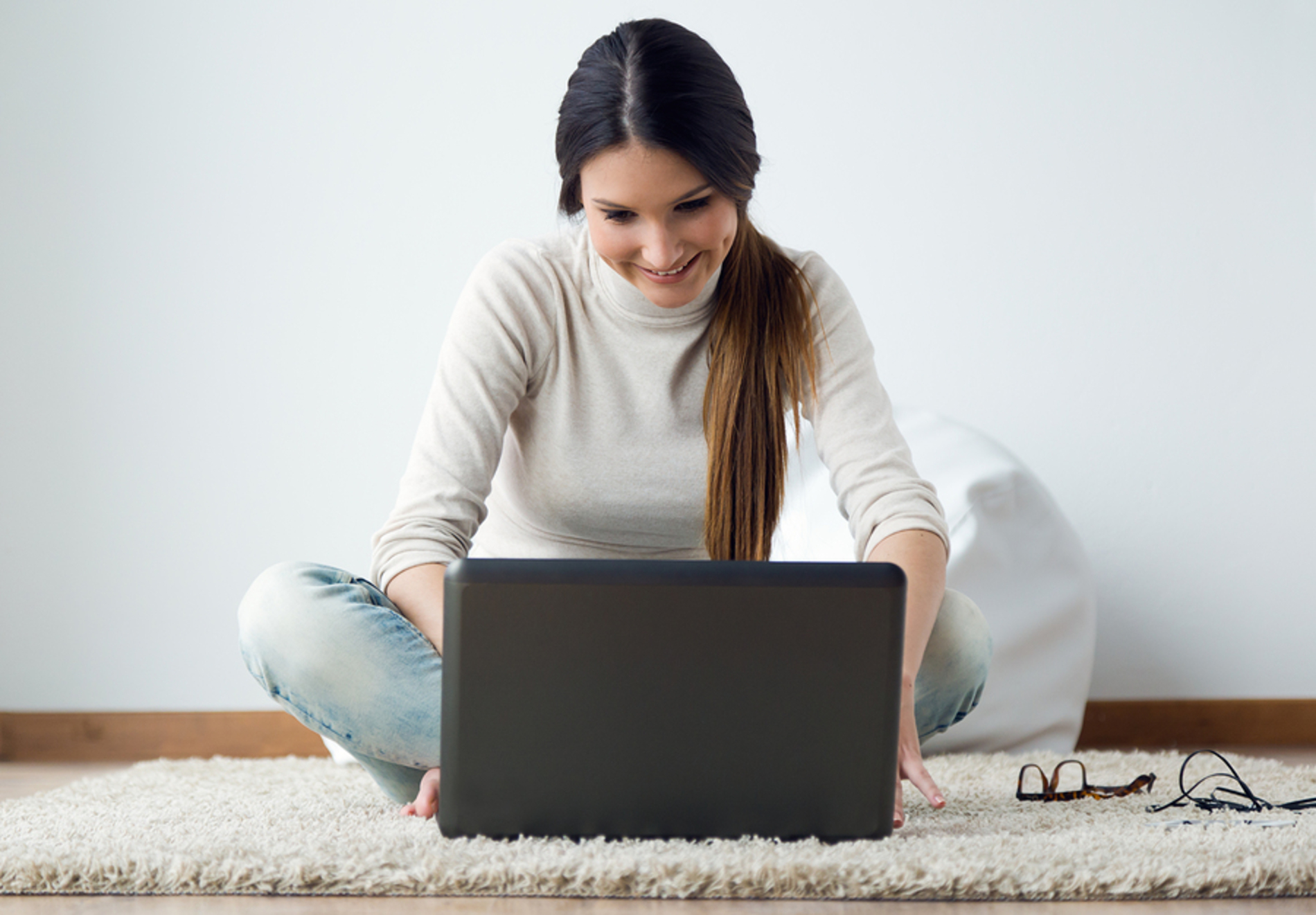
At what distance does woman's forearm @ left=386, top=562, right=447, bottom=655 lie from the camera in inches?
38.2

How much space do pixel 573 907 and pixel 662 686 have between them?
14cm

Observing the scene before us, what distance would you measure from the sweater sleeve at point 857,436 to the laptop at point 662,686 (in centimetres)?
34

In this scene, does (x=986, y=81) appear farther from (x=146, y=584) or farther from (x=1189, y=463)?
(x=146, y=584)

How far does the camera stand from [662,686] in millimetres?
709

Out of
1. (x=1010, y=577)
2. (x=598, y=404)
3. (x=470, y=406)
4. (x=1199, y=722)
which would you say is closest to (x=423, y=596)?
(x=470, y=406)

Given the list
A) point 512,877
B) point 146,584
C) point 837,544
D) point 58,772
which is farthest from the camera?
point 146,584

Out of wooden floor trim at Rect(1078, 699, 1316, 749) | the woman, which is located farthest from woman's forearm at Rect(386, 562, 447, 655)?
wooden floor trim at Rect(1078, 699, 1316, 749)

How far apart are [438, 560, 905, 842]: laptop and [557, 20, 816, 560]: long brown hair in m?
0.44

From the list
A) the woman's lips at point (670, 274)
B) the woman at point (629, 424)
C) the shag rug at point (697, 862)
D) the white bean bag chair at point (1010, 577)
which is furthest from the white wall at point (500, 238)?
the shag rug at point (697, 862)

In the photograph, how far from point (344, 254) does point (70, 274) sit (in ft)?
1.50

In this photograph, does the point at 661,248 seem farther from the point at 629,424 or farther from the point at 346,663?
the point at 346,663

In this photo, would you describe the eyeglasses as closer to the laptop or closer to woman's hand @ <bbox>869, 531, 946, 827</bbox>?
woman's hand @ <bbox>869, 531, 946, 827</bbox>

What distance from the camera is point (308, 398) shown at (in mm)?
1932

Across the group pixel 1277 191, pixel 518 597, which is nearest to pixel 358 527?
pixel 518 597
